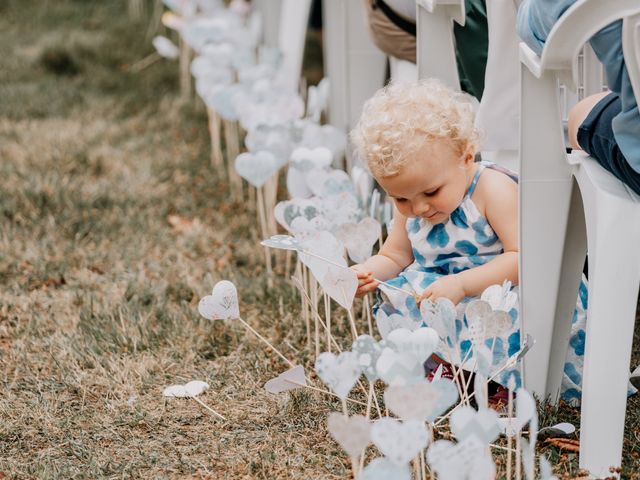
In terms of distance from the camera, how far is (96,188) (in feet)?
13.7

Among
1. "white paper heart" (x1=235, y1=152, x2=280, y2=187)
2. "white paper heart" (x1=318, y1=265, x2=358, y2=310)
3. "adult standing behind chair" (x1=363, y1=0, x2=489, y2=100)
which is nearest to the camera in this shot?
"white paper heart" (x1=318, y1=265, x2=358, y2=310)

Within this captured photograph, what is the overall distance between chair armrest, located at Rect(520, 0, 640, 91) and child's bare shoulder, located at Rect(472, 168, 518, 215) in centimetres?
41

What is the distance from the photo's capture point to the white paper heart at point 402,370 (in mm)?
1640

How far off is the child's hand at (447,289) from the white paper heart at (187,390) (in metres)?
0.60

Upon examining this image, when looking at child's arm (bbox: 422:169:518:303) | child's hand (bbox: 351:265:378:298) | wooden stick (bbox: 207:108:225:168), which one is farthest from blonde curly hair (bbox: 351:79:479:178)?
wooden stick (bbox: 207:108:225:168)

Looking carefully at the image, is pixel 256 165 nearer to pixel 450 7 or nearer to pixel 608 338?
pixel 450 7

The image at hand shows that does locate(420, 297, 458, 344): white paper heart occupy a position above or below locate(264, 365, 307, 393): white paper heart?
above

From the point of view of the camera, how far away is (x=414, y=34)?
3.15 m

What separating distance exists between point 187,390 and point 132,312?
0.54 m

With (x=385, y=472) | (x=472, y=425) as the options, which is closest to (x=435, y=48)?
(x=472, y=425)

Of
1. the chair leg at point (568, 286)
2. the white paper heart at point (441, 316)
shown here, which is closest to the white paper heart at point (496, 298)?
the white paper heart at point (441, 316)

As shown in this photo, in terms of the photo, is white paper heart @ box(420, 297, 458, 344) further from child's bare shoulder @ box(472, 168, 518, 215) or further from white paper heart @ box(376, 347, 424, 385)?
child's bare shoulder @ box(472, 168, 518, 215)

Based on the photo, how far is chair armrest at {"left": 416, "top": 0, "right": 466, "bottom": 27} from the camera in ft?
8.18

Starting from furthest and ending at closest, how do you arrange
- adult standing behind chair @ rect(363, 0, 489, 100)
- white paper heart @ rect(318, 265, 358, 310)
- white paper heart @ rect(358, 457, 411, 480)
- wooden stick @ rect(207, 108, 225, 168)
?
wooden stick @ rect(207, 108, 225, 168), adult standing behind chair @ rect(363, 0, 489, 100), white paper heart @ rect(318, 265, 358, 310), white paper heart @ rect(358, 457, 411, 480)
